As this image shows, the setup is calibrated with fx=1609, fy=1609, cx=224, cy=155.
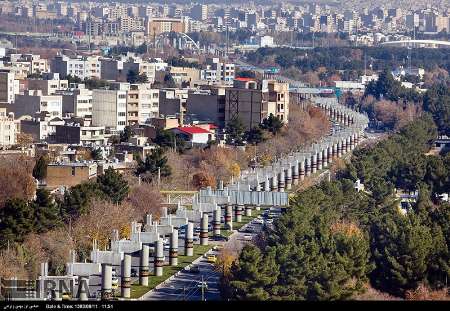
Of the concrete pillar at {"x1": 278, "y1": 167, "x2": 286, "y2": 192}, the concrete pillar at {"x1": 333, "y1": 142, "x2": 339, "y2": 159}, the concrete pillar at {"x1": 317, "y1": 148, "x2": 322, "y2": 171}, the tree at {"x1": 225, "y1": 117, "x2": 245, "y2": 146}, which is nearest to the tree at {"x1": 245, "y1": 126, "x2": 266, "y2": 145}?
the tree at {"x1": 225, "y1": 117, "x2": 245, "y2": 146}

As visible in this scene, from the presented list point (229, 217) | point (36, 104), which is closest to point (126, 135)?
point (36, 104)

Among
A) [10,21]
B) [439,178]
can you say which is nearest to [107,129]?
[439,178]

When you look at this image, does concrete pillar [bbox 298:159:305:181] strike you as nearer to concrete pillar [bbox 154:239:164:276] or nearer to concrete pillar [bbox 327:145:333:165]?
concrete pillar [bbox 327:145:333:165]

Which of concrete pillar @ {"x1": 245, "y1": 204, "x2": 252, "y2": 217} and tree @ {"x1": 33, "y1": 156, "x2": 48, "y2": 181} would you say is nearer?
concrete pillar @ {"x1": 245, "y1": 204, "x2": 252, "y2": 217}

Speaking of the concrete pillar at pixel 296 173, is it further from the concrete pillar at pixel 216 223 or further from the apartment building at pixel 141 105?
the concrete pillar at pixel 216 223

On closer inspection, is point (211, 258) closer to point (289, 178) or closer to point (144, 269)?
point (144, 269)

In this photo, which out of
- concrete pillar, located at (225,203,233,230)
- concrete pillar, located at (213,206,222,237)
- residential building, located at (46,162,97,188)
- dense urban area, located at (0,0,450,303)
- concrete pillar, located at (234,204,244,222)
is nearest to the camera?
dense urban area, located at (0,0,450,303)
